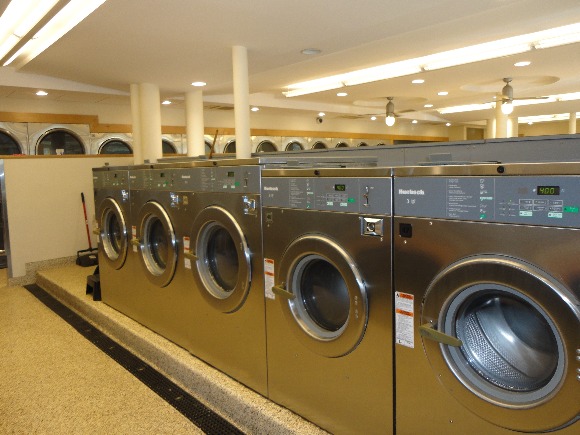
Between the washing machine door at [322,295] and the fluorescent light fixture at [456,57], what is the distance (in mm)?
4248

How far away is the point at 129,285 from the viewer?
393cm

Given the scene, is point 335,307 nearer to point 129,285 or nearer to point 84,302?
point 129,285

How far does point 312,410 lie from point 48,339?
275 cm

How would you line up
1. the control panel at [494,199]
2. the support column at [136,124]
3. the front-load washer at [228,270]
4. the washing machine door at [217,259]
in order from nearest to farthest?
the control panel at [494,199], the front-load washer at [228,270], the washing machine door at [217,259], the support column at [136,124]

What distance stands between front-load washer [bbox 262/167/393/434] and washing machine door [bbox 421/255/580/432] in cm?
26

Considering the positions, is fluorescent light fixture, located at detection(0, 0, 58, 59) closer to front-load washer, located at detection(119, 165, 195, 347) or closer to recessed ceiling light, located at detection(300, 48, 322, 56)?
front-load washer, located at detection(119, 165, 195, 347)

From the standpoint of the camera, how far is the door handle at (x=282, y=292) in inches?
88.0

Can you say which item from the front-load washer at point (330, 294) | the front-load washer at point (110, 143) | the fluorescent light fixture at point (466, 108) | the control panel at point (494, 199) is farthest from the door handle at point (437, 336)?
the fluorescent light fixture at point (466, 108)

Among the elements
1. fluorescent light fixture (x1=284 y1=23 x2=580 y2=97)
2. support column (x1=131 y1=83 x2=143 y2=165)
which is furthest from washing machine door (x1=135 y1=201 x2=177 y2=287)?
fluorescent light fixture (x1=284 y1=23 x2=580 y2=97)

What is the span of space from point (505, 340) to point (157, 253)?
275 cm

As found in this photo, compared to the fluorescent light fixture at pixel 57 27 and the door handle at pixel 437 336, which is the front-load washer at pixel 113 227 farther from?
the door handle at pixel 437 336

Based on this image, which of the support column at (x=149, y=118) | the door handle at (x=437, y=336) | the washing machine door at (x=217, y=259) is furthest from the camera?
the support column at (x=149, y=118)

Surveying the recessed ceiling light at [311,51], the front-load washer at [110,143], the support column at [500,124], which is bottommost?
the front-load washer at [110,143]

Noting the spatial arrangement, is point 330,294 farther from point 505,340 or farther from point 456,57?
point 456,57
